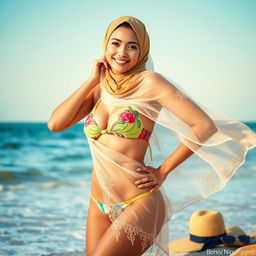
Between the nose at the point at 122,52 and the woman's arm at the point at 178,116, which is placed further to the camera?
the nose at the point at 122,52

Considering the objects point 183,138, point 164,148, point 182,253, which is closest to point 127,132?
point 183,138

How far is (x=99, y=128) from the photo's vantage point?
2.76 meters

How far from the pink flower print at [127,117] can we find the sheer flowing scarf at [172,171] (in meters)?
0.06

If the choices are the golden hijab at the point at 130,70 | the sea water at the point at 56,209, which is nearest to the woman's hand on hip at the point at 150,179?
the golden hijab at the point at 130,70

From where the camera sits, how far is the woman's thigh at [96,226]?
9.21 feet

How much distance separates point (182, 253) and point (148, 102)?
6.90 feet

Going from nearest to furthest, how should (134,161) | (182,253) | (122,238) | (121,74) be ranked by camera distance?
(122,238)
(134,161)
(121,74)
(182,253)

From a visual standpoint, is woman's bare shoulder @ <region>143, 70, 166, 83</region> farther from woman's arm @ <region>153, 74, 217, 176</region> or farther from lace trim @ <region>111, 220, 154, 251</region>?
lace trim @ <region>111, 220, 154, 251</region>

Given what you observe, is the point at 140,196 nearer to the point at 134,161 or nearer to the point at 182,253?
the point at 134,161

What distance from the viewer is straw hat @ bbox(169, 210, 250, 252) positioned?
4.23m

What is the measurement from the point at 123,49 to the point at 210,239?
2.48 m

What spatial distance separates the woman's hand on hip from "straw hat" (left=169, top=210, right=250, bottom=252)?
1853 millimetres

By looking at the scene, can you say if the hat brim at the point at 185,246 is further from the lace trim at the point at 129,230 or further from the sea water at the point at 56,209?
the lace trim at the point at 129,230

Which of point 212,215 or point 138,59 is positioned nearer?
point 138,59
